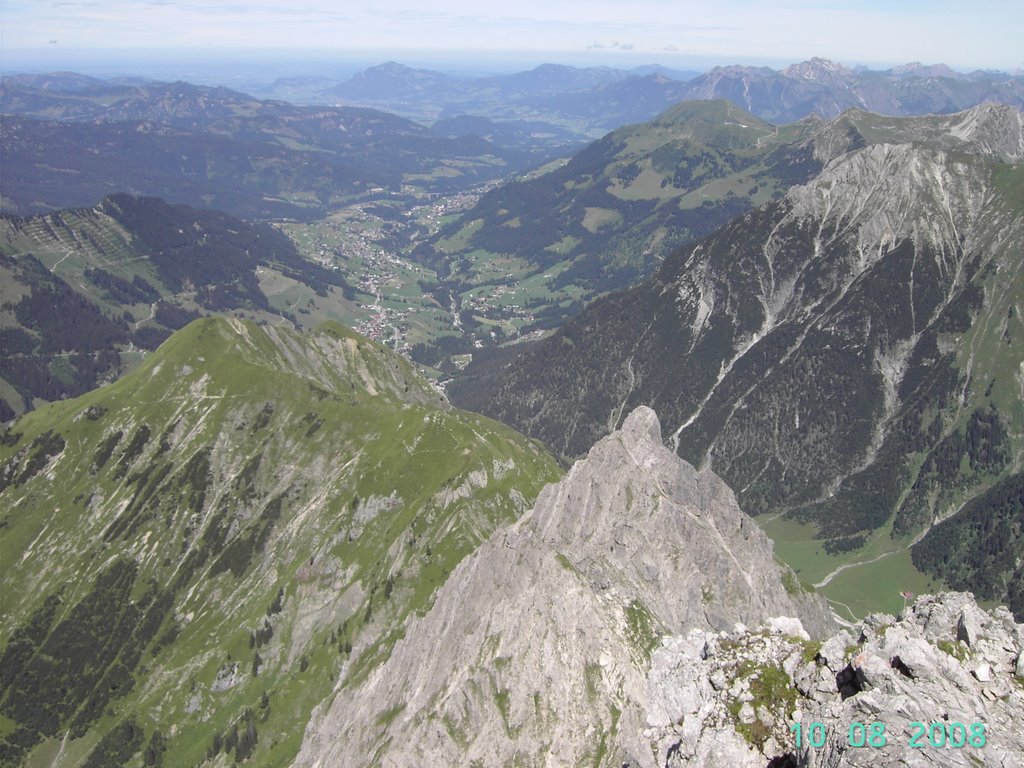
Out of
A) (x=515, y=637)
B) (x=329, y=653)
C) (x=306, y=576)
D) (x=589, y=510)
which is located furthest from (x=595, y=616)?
(x=306, y=576)

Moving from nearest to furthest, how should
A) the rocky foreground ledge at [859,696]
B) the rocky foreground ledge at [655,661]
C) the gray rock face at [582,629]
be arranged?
the rocky foreground ledge at [859,696], the rocky foreground ledge at [655,661], the gray rock face at [582,629]

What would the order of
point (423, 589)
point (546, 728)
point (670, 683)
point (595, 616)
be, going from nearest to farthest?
point (670, 683) < point (546, 728) < point (595, 616) < point (423, 589)

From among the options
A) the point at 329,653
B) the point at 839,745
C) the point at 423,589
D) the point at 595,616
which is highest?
the point at 839,745

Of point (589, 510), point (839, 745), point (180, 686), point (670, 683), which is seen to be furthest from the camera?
Result: point (180, 686)

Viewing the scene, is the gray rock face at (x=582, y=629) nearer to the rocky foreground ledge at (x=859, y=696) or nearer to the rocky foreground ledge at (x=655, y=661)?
the rocky foreground ledge at (x=655, y=661)

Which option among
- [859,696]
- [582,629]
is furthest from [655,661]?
[859,696]

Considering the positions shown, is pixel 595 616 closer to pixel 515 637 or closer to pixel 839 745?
pixel 515 637

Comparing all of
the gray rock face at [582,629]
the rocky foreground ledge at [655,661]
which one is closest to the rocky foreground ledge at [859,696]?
the rocky foreground ledge at [655,661]
